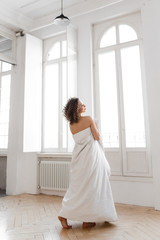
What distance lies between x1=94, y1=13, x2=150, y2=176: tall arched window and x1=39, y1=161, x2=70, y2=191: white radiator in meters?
0.96

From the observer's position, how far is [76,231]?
7.84ft

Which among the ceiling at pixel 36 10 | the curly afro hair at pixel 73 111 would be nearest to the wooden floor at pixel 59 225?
the curly afro hair at pixel 73 111

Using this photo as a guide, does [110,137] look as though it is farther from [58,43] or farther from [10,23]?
[10,23]

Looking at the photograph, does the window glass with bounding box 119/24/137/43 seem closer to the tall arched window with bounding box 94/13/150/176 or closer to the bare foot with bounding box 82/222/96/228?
the tall arched window with bounding box 94/13/150/176

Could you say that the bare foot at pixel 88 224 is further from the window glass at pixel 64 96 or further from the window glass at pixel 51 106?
the window glass at pixel 51 106

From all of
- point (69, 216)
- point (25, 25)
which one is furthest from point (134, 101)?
point (25, 25)

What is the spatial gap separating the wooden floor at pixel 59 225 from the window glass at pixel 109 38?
3.11 metres

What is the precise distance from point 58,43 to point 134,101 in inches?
Answer: 95.7

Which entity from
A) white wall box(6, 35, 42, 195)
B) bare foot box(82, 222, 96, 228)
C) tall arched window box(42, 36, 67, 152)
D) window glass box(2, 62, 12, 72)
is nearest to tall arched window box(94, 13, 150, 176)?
tall arched window box(42, 36, 67, 152)

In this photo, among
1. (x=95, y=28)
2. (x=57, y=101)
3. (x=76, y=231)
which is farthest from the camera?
(x=57, y=101)

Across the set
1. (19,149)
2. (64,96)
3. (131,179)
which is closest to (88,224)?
(131,179)

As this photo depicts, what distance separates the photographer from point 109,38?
427cm

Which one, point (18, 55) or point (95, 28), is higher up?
point (95, 28)

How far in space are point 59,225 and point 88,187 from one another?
65 centimetres
